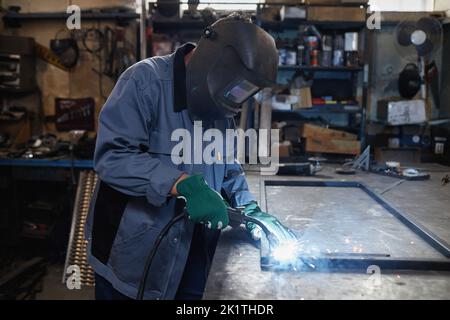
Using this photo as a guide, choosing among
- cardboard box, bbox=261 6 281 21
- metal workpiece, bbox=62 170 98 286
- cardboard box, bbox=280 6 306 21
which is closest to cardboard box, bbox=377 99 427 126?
cardboard box, bbox=280 6 306 21

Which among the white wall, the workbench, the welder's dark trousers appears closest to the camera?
the workbench

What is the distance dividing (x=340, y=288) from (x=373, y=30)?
13.3 ft

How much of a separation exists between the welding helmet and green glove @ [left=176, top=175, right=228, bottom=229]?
286 mm

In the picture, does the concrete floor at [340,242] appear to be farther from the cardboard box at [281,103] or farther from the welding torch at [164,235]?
the cardboard box at [281,103]

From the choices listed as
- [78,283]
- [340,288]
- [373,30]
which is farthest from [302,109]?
[340,288]

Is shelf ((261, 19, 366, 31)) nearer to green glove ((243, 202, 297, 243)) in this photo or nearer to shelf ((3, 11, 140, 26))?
shelf ((3, 11, 140, 26))

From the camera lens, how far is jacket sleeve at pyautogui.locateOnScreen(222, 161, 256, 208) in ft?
5.92

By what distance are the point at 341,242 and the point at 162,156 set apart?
68cm

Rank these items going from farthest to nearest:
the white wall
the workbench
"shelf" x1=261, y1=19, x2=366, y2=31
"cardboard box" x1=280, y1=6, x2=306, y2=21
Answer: the white wall → "shelf" x1=261, y1=19, x2=366, y2=31 → "cardboard box" x1=280, y1=6, x2=306, y2=21 → the workbench

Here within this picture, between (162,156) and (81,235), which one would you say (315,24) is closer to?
(81,235)

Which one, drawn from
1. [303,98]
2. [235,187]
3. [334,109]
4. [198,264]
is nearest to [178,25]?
[303,98]

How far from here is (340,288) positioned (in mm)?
1150
